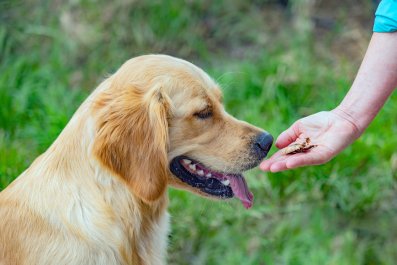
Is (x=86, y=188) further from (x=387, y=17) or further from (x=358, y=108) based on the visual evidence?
(x=387, y=17)

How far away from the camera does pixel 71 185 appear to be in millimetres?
3463

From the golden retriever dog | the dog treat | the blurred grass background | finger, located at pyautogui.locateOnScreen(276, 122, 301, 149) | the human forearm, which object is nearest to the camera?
the golden retriever dog

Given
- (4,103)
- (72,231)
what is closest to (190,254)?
(72,231)

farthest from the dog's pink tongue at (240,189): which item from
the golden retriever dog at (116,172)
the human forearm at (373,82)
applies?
the human forearm at (373,82)

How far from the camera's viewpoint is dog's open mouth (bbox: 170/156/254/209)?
3680 millimetres

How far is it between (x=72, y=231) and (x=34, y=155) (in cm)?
187

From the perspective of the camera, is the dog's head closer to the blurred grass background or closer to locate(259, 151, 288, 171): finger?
locate(259, 151, 288, 171): finger

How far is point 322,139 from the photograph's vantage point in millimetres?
3646

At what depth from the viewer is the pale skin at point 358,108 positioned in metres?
3.52

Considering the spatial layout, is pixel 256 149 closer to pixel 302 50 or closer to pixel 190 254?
pixel 190 254

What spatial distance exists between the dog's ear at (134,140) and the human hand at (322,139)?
588mm

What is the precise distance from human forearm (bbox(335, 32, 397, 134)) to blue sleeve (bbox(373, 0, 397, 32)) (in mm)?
29

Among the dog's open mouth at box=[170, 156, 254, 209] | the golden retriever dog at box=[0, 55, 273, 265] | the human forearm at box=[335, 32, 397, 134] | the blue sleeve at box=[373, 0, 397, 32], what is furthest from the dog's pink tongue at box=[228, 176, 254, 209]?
the blue sleeve at box=[373, 0, 397, 32]

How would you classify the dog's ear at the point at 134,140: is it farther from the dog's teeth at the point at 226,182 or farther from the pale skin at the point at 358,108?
the pale skin at the point at 358,108
